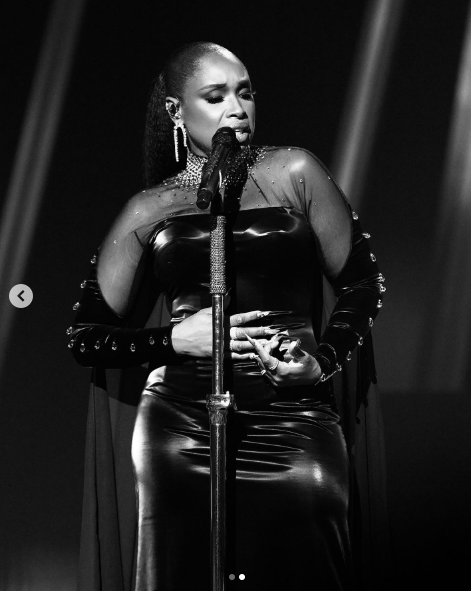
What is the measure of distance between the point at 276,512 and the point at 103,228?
4.15 feet

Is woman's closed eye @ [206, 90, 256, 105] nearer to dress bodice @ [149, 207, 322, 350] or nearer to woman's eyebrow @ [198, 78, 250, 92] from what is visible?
woman's eyebrow @ [198, 78, 250, 92]

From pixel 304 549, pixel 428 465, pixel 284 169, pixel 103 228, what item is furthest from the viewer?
pixel 103 228

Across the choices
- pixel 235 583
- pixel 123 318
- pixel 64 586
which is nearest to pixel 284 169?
pixel 123 318

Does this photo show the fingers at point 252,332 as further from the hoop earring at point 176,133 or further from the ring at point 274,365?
the hoop earring at point 176,133

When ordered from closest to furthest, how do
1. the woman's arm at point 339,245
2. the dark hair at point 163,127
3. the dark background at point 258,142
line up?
the woman's arm at point 339,245 < the dark hair at point 163,127 < the dark background at point 258,142

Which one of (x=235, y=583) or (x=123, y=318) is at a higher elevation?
(x=123, y=318)

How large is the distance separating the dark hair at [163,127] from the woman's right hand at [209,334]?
1.29 feet

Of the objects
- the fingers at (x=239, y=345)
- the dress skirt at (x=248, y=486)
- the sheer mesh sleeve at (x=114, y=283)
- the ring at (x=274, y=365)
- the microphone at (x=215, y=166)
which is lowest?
the dress skirt at (x=248, y=486)

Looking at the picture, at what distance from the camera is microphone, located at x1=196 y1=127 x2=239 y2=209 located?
1.36 metres

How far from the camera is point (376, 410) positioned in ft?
6.15

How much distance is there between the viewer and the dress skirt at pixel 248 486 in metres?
1.64

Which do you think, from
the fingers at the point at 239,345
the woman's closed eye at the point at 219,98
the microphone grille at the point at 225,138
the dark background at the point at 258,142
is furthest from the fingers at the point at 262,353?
the dark background at the point at 258,142

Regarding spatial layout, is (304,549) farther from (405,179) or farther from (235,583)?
(405,179)

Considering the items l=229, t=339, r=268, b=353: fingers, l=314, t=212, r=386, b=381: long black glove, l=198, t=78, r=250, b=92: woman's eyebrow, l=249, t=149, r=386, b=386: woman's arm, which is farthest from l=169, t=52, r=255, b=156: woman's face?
l=229, t=339, r=268, b=353: fingers
